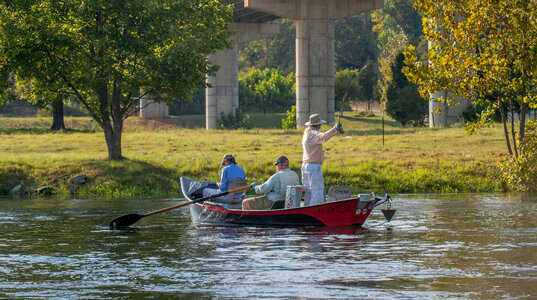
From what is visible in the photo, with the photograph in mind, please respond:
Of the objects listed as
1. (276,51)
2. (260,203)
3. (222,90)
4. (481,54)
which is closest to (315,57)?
(222,90)

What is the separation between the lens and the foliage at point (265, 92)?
272 ft

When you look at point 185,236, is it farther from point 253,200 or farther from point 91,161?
point 91,161

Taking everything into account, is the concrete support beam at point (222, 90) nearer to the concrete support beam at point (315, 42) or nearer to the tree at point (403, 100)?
the concrete support beam at point (315, 42)

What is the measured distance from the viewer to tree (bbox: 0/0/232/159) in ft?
97.0

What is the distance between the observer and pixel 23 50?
28984 millimetres

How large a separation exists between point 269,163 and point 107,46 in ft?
26.2

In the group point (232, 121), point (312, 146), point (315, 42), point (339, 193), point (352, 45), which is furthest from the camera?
point (352, 45)

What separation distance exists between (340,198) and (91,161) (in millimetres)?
17319

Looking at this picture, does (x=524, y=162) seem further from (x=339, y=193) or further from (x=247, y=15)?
(x=247, y=15)

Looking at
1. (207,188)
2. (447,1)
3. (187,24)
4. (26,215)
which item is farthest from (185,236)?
(187,24)

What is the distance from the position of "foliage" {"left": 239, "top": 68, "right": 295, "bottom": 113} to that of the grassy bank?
135 feet

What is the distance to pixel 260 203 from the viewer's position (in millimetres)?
18672

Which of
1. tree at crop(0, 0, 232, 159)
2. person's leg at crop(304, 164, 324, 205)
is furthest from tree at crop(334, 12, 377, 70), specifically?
person's leg at crop(304, 164, 324, 205)

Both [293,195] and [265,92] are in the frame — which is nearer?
[293,195]
